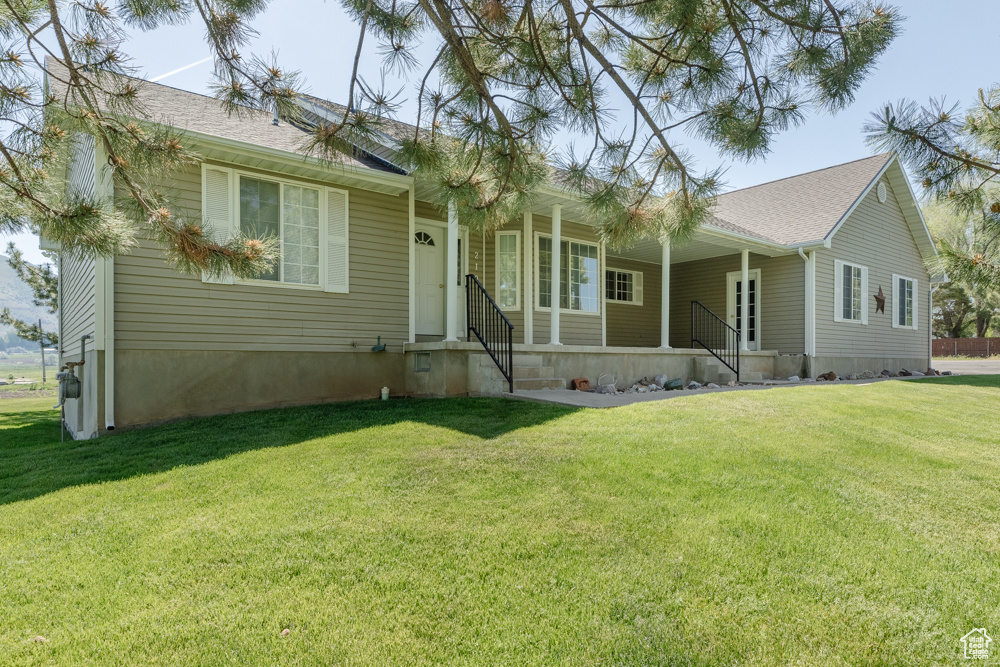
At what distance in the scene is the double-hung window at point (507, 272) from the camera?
9273mm

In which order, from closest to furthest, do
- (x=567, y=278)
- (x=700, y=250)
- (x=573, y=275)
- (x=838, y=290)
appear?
(x=567, y=278) → (x=573, y=275) → (x=700, y=250) → (x=838, y=290)

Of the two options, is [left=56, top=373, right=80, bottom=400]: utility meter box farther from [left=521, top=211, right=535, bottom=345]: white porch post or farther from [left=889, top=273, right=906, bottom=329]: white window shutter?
[left=889, top=273, right=906, bottom=329]: white window shutter

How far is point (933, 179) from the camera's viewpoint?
11.8 ft

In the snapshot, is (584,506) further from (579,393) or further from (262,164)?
(262,164)

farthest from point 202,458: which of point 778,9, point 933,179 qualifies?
point 933,179

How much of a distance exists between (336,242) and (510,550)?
554 cm

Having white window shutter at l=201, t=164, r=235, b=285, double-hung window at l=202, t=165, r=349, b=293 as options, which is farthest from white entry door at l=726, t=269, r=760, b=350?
white window shutter at l=201, t=164, r=235, b=285

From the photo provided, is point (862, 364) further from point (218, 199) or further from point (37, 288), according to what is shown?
point (37, 288)

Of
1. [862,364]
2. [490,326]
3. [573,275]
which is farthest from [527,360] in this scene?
[862,364]

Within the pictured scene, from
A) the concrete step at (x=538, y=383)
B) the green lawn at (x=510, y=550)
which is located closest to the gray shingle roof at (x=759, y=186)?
the concrete step at (x=538, y=383)

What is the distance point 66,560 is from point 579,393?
18.1 feet

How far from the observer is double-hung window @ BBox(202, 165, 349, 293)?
21.7ft

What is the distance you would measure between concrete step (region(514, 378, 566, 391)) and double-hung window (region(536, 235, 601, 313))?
1983 mm

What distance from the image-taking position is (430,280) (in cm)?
867
